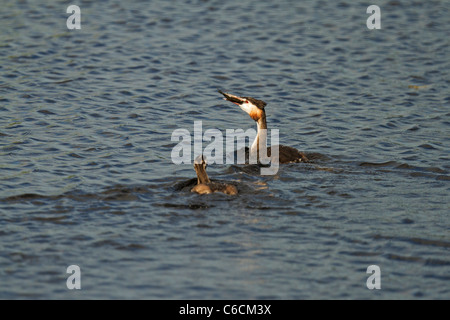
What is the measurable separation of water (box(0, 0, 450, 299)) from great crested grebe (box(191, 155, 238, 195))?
147 millimetres

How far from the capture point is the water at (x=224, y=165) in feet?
27.0

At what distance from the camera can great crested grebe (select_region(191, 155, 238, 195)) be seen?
10.1 metres

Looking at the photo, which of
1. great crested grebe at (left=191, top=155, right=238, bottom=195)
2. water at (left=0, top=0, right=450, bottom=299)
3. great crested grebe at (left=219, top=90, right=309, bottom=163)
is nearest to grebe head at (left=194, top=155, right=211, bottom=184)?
great crested grebe at (left=191, top=155, right=238, bottom=195)

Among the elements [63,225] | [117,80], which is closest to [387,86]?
[117,80]

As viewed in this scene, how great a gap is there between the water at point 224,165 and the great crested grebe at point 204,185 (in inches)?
5.8

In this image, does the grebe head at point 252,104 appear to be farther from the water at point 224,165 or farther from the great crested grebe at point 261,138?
the water at point 224,165

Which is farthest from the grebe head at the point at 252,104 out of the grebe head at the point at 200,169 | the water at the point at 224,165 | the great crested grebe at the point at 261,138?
the grebe head at the point at 200,169

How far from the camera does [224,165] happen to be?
40.0ft

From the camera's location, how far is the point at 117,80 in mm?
16688

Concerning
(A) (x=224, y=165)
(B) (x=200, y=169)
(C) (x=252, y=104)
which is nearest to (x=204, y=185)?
(B) (x=200, y=169)

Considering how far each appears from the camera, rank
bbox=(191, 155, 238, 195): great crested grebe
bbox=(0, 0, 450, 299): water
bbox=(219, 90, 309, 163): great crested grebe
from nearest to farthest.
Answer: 1. bbox=(0, 0, 450, 299): water
2. bbox=(191, 155, 238, 195): great crested grebe
3. bbox=(219, 90, 309, 163): great crested grebe

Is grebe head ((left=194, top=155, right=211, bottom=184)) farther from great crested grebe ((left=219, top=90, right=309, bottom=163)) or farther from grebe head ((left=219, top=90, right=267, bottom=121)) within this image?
grebe head ((left=219, top=90, right=267, bottom=121))

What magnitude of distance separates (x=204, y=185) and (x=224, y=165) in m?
2.10

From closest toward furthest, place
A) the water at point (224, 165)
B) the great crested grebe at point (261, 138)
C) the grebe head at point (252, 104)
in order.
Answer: the water at point (224, 165) → the great crested grebe at point (261, 138) → the grebe head at point (252, 104)
